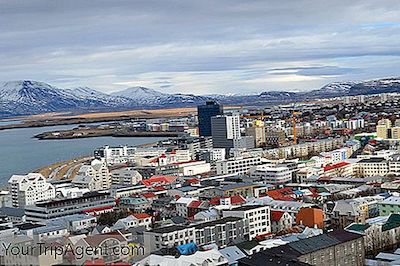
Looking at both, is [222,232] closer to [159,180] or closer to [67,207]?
[67,207]

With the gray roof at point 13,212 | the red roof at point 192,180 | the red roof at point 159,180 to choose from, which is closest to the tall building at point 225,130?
the red roof at point 159,180

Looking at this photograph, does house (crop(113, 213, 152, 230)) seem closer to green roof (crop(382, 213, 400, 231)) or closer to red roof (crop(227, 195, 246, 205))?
red roof (crop(227, 195, 246, 205))

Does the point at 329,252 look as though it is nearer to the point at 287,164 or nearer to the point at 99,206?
the point at 99,206

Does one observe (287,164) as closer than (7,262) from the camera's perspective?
No

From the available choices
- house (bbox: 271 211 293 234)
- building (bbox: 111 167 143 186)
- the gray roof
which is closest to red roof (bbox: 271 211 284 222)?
house (bbox: 271 211 293 234)

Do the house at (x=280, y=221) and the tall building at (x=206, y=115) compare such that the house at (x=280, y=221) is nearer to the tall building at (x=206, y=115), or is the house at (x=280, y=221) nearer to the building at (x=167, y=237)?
the building at (x=167, y=237)

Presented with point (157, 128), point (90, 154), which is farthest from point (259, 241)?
point (157, 128)

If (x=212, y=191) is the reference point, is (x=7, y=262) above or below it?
above
